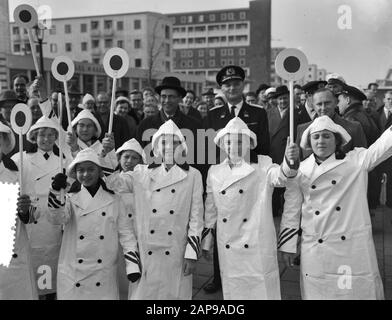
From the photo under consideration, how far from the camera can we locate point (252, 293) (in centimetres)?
355

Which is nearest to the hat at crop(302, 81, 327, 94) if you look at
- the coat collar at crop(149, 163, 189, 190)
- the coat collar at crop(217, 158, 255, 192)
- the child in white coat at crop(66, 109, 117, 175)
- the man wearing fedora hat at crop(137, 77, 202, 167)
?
the man wearing fedora hat at crop(137, 77, 202, 167)

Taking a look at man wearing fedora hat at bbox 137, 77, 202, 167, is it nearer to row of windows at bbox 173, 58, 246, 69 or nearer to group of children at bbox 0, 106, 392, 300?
group of children at bbox 0, 106, 392, 300

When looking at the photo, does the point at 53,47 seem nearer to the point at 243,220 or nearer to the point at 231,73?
the point at 231,73

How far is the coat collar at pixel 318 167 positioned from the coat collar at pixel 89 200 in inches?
63.1

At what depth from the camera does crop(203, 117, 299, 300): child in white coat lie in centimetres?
352

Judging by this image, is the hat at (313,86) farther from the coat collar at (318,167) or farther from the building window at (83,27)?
the building window at (83,27)

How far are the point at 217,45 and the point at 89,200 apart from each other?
29226 mm

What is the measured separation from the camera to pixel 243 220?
3.58 m

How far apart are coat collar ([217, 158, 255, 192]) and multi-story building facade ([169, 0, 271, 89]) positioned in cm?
858

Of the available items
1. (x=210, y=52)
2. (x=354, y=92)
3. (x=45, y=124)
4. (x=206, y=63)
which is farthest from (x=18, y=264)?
(x=206, y=63)

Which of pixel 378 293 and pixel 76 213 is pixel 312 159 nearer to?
pixel 378 293

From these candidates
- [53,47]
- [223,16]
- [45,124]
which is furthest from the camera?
[53,47]
